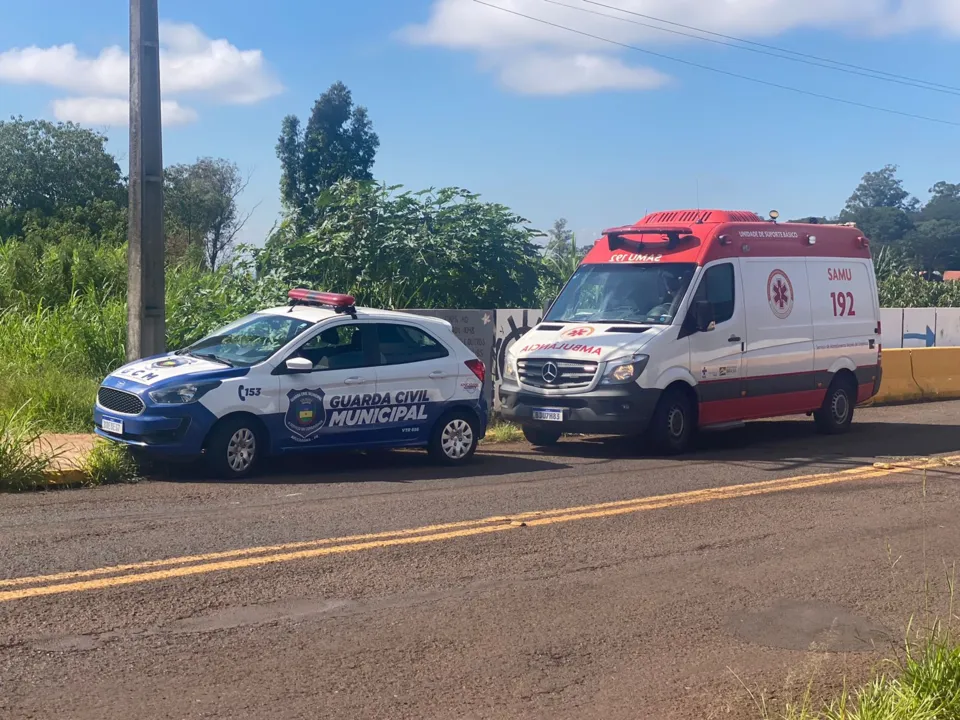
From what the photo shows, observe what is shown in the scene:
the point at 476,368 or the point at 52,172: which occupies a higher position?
the point at 52,172

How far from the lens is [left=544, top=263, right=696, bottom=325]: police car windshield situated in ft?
42.5

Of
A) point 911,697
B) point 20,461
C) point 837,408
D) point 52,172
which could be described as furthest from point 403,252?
point 52,172

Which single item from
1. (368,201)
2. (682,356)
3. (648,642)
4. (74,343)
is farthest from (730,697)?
(368,201)

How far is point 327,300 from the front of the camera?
11305mm

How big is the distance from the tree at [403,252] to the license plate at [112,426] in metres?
7.68

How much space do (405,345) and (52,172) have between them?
39.5 m

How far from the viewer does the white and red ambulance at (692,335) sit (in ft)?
40.7

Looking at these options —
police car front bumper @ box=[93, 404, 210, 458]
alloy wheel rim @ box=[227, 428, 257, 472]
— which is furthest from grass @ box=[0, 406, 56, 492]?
alloy wheel rim @ box=[227, 428, 257, 472]

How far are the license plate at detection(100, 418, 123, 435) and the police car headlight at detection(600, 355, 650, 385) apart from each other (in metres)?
5.13

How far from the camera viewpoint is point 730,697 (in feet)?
16.2

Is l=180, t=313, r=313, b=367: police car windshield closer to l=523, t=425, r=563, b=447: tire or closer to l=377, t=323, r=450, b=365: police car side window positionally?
l=377, t=323, r=450, b=365: police car side window

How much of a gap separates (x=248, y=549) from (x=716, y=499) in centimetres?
436

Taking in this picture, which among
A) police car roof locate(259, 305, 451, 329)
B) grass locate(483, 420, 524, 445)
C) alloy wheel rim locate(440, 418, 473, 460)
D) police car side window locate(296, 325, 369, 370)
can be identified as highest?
police car roof locate(259, 305, 451, 329)

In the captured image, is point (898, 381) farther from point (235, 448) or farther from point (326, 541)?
point (326, 541)
